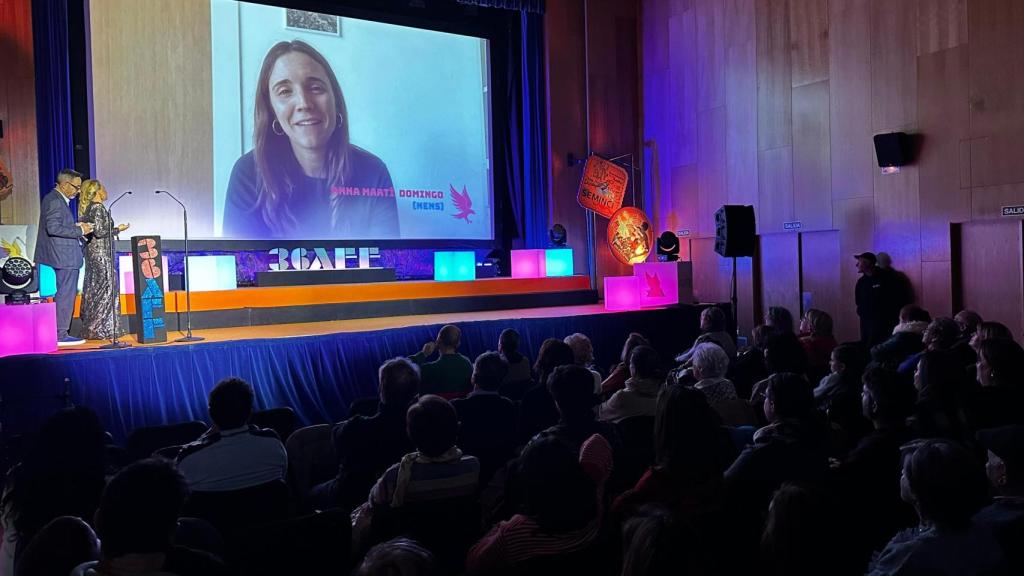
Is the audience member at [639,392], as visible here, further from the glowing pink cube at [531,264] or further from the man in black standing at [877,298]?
the glowing pink cube at [531,264]

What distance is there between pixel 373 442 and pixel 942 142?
6.57 metres

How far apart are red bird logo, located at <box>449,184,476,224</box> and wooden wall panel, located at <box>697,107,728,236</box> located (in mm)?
3193

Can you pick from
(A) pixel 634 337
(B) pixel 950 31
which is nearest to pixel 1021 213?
(B) pixel 950 31

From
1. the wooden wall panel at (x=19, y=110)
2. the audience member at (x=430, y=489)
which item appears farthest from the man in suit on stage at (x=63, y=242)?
the audience member at (x=430, y=489)

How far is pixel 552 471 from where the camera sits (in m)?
1.73

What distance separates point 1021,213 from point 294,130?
7547 mm

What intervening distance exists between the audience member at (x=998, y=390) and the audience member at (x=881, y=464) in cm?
59

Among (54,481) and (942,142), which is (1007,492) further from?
(942,142)

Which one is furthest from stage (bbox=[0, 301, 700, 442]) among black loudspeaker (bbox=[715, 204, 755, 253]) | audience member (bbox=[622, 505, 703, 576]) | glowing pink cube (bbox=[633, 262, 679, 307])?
audience member (bbox=[622, 505, 703, 576])

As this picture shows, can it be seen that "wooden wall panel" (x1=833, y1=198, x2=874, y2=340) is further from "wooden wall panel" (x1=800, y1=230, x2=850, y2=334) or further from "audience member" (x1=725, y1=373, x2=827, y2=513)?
"audience member" (x1=725, y1=373, x2=827, y2=513)

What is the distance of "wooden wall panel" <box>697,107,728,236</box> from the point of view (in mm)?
9477

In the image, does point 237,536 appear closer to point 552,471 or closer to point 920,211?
point 552,471

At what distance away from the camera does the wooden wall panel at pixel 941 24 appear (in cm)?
671

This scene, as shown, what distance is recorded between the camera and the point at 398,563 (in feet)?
4.44
